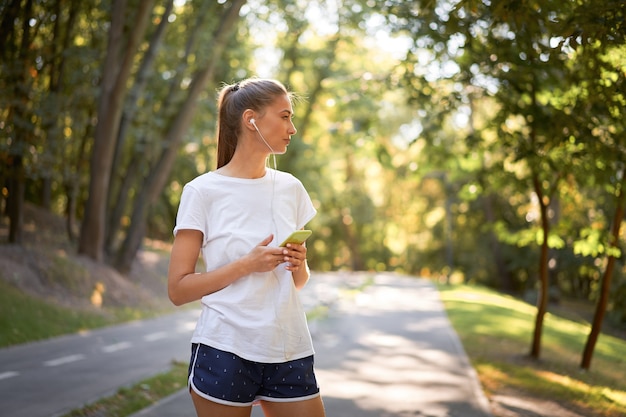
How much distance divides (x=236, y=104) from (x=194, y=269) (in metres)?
0.68

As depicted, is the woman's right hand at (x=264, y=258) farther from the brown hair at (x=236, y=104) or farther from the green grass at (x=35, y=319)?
the green grass at (x=35, y=319)

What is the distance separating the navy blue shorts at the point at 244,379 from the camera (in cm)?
312

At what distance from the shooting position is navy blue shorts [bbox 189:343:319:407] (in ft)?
10.2

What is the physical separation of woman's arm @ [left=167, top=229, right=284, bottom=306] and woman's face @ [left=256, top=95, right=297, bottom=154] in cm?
40

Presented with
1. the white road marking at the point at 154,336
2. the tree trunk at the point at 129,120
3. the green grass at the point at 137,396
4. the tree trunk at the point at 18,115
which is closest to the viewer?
the green grass at the point at 137,396

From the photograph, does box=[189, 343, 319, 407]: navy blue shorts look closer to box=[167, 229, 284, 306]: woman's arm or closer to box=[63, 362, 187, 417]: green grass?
box=[167, 229, 284, 306]: woman's arm

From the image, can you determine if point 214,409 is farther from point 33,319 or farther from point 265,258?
point 33,319

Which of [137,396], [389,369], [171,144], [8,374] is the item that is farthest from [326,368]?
[171,144]

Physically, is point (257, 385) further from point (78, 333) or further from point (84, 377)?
point (78, 333)

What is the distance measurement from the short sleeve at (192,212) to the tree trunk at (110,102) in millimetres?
17479

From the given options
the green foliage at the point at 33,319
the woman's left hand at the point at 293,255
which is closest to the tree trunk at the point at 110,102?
the green foliage at the point at 33,319

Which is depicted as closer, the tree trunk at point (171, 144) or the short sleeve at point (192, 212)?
the short sleeve at point (192, 212)

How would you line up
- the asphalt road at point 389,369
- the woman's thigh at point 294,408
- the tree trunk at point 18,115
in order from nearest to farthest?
the woman's thigh at point 294,408, the asphalt road at point 389,369, the tree trunk at point 18,115

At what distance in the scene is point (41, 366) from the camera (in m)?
12.2
